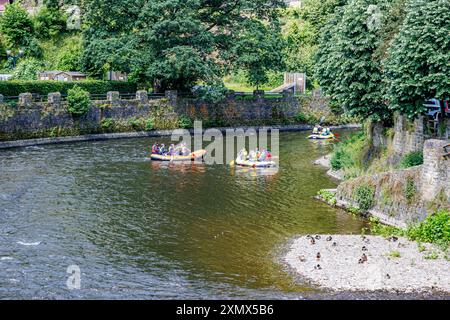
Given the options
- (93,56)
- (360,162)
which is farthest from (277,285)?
(93,56)

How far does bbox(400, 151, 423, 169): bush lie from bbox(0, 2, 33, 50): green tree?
5364 cm

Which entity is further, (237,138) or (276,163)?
(237,138)

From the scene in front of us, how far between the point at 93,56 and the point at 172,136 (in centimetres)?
1028

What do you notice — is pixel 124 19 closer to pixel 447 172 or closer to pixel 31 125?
pixel 31 125

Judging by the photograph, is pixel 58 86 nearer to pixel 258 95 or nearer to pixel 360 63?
pixel 258 95

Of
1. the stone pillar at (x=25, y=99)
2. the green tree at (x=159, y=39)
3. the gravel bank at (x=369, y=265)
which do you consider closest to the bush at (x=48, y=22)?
the green tree at (x=159, y=39)

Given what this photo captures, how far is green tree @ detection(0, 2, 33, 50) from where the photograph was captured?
261 feet

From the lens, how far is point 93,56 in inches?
2574

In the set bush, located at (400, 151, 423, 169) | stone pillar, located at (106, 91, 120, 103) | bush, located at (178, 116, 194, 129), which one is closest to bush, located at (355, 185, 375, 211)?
bush, located at (400, 151, 423, 169)

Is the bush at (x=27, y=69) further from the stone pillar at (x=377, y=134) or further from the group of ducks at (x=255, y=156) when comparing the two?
the stone pillar at (x=377, y=134)

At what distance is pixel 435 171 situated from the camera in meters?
31.7

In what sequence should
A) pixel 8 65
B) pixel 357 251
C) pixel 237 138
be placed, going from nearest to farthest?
pixel 357 251, pixel 237 138, pixel 8 65

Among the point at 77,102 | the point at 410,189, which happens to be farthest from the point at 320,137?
the point at 410,189

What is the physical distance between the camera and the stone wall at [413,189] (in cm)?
3128
